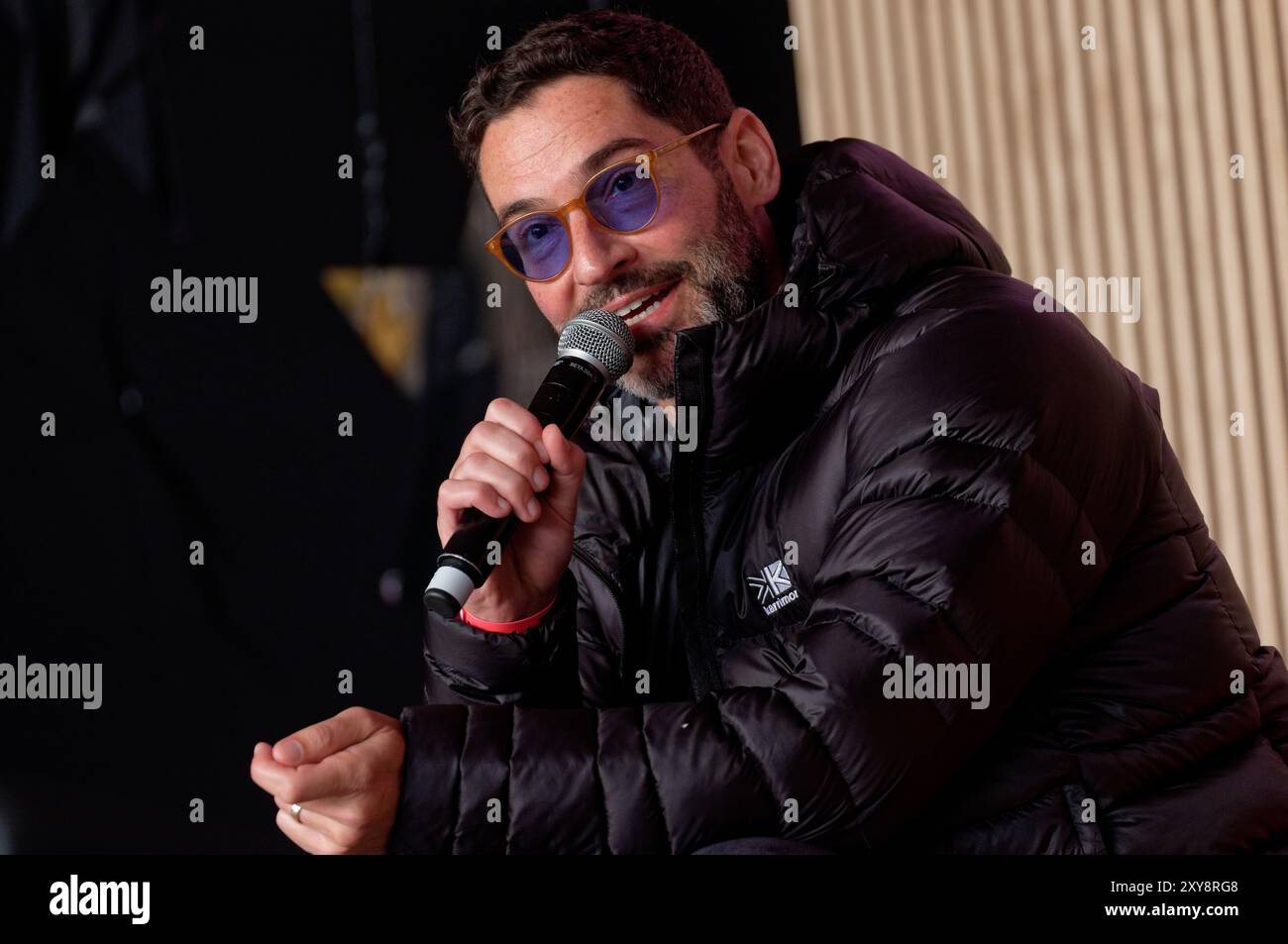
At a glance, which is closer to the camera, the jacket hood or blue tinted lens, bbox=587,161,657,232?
the jacket hood

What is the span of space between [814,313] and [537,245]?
1.18ft

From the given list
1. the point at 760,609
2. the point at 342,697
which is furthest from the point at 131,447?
the point at 760,609

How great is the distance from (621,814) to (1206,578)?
25.1 inches

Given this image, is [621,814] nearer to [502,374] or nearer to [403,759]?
[403,759]

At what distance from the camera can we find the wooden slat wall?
108 inches

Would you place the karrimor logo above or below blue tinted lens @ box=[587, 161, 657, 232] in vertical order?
below

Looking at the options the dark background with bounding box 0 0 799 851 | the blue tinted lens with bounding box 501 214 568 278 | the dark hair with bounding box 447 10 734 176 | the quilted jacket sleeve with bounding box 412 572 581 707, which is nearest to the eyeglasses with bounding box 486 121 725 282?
the blue tinted lens with bounding box 501 214 568 278

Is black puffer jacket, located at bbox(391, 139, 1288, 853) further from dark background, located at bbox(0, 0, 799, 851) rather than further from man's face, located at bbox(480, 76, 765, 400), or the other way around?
dark background, located at bbox(0, 0, 799, 851)

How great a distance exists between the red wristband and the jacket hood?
0.81ft

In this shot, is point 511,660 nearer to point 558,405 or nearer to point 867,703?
point 558,405

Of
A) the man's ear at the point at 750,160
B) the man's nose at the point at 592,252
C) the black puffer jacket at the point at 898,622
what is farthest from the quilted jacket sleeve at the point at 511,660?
the man's ear at the point at 750,160

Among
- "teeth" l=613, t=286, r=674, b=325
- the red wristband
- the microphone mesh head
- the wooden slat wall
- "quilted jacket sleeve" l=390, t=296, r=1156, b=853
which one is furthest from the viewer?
the wooden slat wall

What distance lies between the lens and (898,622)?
38.6 inches

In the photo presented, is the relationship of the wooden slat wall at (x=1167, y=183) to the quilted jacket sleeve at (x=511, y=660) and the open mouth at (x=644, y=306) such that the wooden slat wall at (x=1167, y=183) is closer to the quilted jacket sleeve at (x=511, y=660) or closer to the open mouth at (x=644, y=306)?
the open mouth at (x=644, y=306)
